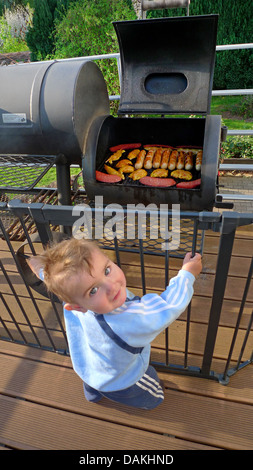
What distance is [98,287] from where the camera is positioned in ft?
3.34

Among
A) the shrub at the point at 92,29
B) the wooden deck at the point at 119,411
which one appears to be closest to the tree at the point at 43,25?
the shrub at the point at 92,29

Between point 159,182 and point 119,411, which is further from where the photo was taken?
point 159,182

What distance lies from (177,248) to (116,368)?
1558mm

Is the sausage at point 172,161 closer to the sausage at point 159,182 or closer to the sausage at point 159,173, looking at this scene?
the sausage at point 159,173

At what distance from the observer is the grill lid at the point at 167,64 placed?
2.45m

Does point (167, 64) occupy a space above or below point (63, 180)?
above

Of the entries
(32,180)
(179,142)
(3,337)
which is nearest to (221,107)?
(179,142)

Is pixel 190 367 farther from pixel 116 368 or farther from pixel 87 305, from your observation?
pixel 87 305

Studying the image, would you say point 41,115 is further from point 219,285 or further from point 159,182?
point 219,285

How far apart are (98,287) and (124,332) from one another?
0.67 ft

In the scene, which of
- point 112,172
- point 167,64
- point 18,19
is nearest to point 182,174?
point 112,172

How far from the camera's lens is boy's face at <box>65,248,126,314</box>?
0.98 m

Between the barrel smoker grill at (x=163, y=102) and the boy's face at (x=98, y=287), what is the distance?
1406 mm

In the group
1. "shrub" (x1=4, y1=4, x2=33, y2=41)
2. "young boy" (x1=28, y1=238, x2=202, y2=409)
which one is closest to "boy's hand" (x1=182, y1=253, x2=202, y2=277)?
"young boy" (x1=28, y1=238, x2=202, y2=409)
